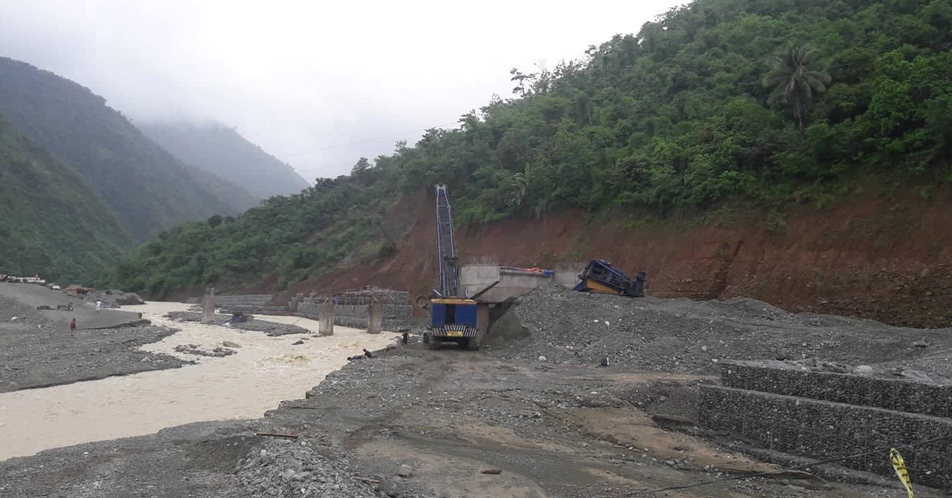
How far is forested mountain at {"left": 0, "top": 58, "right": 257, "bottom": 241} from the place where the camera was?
161625 millimetres

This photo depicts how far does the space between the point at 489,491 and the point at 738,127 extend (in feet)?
95.9

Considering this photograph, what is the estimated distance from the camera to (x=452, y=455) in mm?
11359

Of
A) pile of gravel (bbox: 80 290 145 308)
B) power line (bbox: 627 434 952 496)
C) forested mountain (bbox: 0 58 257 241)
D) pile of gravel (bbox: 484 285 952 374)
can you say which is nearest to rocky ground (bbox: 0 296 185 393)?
pile of gravel (bbox: 484 285 952 374)

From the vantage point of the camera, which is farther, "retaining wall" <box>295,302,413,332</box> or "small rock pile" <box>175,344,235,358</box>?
"retaining wall" <box>295,302,413,332</box>

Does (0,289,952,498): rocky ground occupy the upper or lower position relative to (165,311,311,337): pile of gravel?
upper

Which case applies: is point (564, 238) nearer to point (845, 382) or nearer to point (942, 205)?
point (942, 205)

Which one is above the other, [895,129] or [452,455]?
[895,129]

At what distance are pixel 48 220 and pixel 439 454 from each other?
12211 centimetres

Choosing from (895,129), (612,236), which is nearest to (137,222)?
(612,236)

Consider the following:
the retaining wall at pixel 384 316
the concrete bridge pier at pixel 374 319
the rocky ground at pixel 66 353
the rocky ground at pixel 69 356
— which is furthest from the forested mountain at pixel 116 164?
the concrete bridge pier at pixel 374 319

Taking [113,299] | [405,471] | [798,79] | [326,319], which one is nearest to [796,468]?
[405,471]

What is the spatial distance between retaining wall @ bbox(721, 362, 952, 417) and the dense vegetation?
16968mm

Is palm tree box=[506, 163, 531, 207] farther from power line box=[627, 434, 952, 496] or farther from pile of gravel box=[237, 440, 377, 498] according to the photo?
pile of gravel box=[237, 440, 377, 498]

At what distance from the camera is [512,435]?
12805mm
